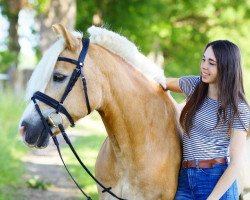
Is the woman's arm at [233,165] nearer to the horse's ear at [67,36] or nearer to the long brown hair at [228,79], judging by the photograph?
the long brown hair at [228,79]

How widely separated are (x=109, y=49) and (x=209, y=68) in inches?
26.6

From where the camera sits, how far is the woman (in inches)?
138

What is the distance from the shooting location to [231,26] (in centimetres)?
2400

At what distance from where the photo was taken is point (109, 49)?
3.76 metres

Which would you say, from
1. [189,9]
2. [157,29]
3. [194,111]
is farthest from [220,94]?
[189,9]

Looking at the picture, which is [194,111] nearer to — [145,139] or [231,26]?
[145,139]

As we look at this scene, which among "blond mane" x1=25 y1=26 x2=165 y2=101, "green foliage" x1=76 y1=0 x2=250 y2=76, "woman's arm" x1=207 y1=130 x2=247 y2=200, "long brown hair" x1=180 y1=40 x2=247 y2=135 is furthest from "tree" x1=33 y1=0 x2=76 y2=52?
"woman's arm" x1=207 y1=130 x2=247 y2=200

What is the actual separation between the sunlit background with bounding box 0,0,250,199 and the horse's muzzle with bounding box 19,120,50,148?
90cm

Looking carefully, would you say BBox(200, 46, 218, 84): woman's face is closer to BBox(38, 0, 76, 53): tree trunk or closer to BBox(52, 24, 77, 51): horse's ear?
BBox(52, 24, 77, 51): horse's ear

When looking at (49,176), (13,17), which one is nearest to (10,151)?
(49,176)

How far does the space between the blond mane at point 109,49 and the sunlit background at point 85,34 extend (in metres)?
0.35

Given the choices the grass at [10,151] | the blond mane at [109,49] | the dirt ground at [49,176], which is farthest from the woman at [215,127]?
the dirt ground at [49,176]

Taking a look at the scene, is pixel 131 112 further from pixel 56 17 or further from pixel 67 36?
pixel 56 17

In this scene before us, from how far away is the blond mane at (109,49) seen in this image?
3.46m
